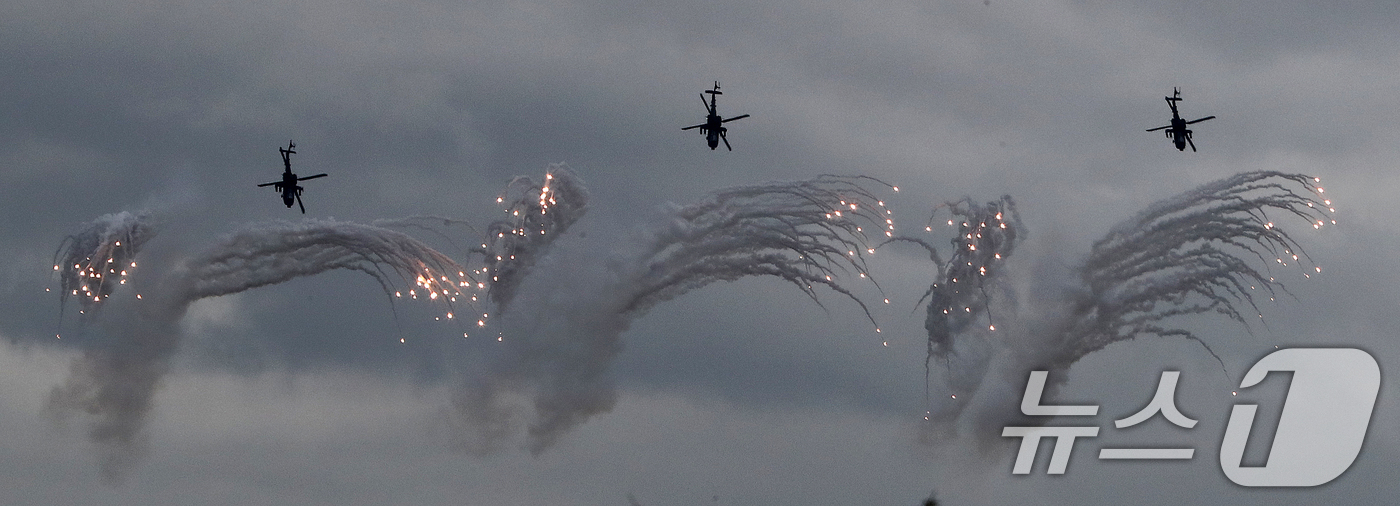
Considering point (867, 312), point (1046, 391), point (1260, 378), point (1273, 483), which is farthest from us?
point (1046, 391)

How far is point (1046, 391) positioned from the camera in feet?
414

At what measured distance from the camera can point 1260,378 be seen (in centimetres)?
9631

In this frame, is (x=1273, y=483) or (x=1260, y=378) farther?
(x=1260, y=378)

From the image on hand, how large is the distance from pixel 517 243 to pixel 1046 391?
32323 millimetres

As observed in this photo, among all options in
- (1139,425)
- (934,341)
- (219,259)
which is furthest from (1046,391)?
(219,259)

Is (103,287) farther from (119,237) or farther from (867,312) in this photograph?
(867,312)

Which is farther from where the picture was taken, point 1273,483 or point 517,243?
point 517,243

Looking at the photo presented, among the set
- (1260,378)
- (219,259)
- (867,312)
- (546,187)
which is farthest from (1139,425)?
(219,259)

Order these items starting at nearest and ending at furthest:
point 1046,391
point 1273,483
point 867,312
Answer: point 1273,483 < point 867,312 < point 1046,391

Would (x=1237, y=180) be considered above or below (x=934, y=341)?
above

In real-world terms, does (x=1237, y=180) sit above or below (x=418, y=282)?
above

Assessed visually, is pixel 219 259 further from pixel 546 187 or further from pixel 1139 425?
pixel 1139 425

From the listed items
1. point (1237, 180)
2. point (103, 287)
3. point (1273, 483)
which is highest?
point (1237, 180)

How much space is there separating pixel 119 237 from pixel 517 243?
22.7 metres
